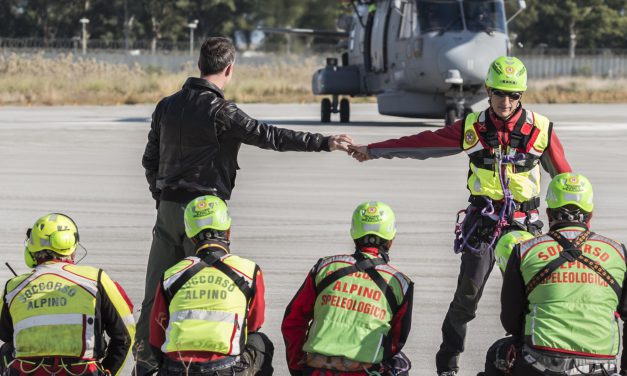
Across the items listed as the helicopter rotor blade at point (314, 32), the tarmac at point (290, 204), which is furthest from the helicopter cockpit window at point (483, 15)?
the helicopter rotor blade at point (314, 32)

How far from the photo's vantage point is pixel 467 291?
24.6ft

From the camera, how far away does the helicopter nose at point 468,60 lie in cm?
2792

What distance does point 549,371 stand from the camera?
5832mm

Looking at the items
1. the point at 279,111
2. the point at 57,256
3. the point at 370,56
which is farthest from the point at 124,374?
→ the point at 279,111

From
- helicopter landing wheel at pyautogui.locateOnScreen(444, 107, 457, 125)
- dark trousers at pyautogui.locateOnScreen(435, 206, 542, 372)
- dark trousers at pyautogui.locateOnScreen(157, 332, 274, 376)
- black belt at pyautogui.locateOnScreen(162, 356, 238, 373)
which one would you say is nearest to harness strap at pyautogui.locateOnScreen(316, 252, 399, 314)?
dark trousers at pyautogui.locateOnScreen(157, 332, 274, 376)

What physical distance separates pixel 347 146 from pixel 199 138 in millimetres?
1253

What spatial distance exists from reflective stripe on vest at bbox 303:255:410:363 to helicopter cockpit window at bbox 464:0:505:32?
23.2m

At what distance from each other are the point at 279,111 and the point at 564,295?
35.6m

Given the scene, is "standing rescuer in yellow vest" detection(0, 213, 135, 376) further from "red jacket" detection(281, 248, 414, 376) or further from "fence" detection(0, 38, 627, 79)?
"fence" detection(0, 38, 627, 79)

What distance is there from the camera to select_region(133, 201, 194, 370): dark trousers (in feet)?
24.2

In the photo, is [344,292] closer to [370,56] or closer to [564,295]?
[564,295]

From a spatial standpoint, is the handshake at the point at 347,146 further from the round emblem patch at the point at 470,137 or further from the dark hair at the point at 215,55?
the dark hair at the point at 215,55

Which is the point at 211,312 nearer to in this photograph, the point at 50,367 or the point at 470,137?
the point at 50,367

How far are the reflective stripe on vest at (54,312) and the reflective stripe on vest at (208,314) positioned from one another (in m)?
0.43
